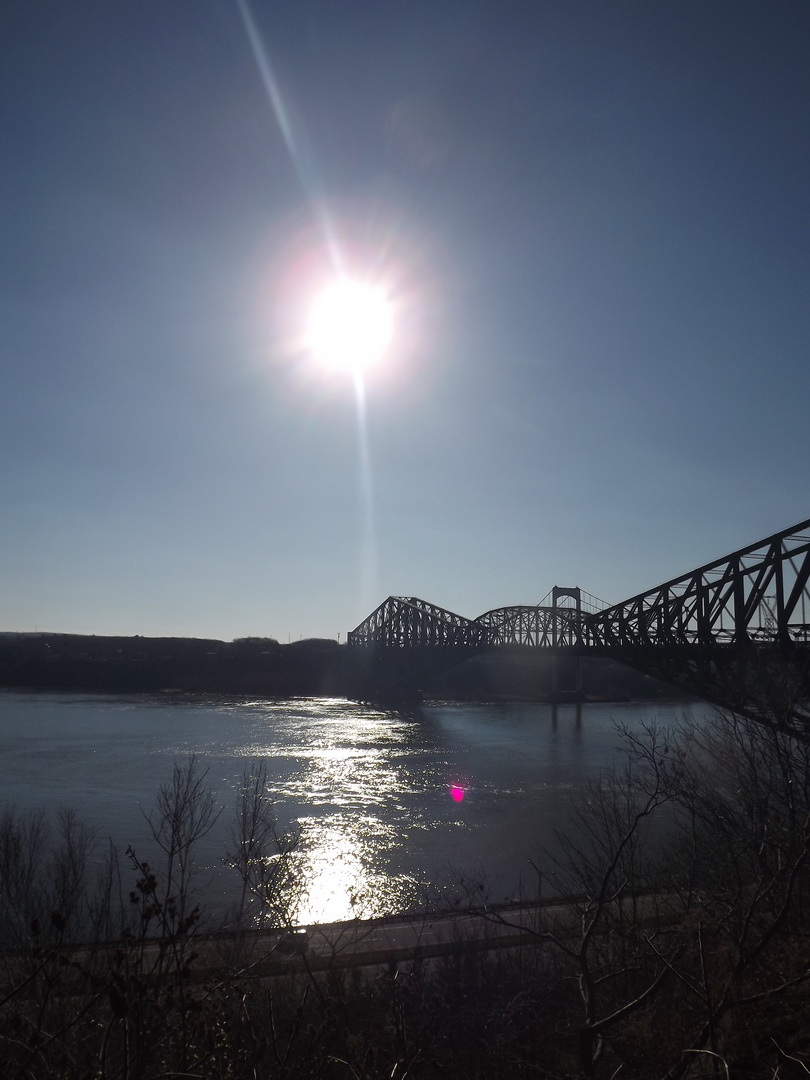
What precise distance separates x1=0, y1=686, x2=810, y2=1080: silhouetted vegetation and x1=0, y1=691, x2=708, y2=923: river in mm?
1883

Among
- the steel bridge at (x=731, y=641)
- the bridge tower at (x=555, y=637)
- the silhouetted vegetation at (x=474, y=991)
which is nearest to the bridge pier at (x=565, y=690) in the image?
the bridge tower at (x=555, y=637)

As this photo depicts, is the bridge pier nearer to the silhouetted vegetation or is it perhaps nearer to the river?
the river

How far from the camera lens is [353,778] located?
105 ft

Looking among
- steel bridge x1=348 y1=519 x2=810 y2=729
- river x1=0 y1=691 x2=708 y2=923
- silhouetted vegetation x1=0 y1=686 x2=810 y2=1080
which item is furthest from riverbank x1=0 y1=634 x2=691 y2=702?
silhouetted vegetation x1=0 y1=686 x2=810 y2=1080

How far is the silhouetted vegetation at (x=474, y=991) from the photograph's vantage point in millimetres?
3420

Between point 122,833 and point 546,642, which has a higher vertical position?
point 546,642

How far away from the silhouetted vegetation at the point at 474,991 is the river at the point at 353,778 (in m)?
1.88

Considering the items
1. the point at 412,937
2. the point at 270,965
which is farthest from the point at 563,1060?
the point at 412,937

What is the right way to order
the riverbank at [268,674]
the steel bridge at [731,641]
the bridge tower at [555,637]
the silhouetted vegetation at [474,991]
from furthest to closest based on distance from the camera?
the riverbank at [268,674] → the bridge tower at [555,637] → the steel bridge at [731,641] → the silhouetted vegetation at [474,991]

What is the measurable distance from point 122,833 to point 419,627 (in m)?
58.7

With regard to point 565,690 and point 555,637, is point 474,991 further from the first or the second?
point 565,690

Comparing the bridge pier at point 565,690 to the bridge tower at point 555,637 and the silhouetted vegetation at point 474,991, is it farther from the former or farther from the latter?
the silhouetted vegetation at point 474,991

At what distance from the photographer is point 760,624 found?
18.5 metres

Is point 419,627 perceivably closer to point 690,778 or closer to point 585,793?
point 585,793
